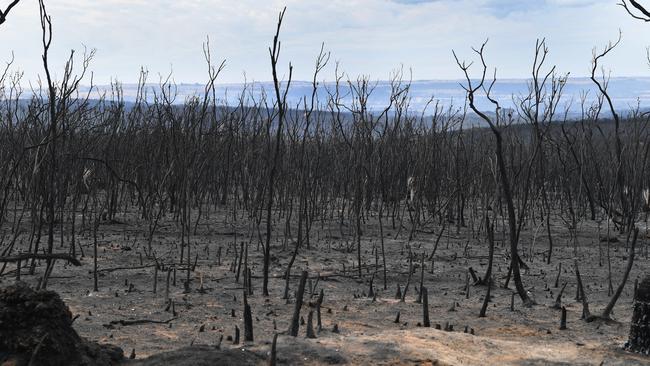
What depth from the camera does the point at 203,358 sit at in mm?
2227

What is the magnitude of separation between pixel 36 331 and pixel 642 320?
8.42 feet

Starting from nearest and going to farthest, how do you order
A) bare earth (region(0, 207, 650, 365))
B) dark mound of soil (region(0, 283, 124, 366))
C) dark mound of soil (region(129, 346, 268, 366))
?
dark mound of soil (region(0, 283, 124, 366)) < dark mound of soil (region(129, 346, 268, 366)) < bare earth (region(0, 207, 650, 365))

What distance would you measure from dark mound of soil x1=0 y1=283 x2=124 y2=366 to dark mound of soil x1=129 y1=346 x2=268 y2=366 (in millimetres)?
218

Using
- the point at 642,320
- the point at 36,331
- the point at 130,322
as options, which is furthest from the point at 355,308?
the point at 36,331

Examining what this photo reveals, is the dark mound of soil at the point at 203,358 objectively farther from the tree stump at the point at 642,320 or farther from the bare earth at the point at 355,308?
the tree stump at the point at 642,320

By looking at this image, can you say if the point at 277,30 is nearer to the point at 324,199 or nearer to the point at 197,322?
the point at 197,322

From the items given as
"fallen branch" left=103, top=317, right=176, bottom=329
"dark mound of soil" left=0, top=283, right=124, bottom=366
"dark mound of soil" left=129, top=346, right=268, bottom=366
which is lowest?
"fallen branch" left=103, top=317, right=176, bottom=329

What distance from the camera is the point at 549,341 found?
320 centimetres

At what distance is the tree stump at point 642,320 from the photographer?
285 centimetres

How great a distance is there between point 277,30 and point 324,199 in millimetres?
4328

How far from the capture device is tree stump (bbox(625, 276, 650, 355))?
9.35ft

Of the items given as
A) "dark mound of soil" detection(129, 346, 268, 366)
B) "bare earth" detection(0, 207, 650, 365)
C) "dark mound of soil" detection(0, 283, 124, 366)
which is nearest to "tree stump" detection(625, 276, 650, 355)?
"bare earth" detection(0, 207, 650, 365)

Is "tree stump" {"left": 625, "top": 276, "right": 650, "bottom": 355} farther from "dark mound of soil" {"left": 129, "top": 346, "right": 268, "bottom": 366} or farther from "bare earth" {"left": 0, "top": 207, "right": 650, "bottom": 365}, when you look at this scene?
"dark mound of soil" {"left": 129, "top": 346, "right": 268, "bottom": 366}

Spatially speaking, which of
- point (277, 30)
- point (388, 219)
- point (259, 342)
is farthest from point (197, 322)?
point (388, 219)
